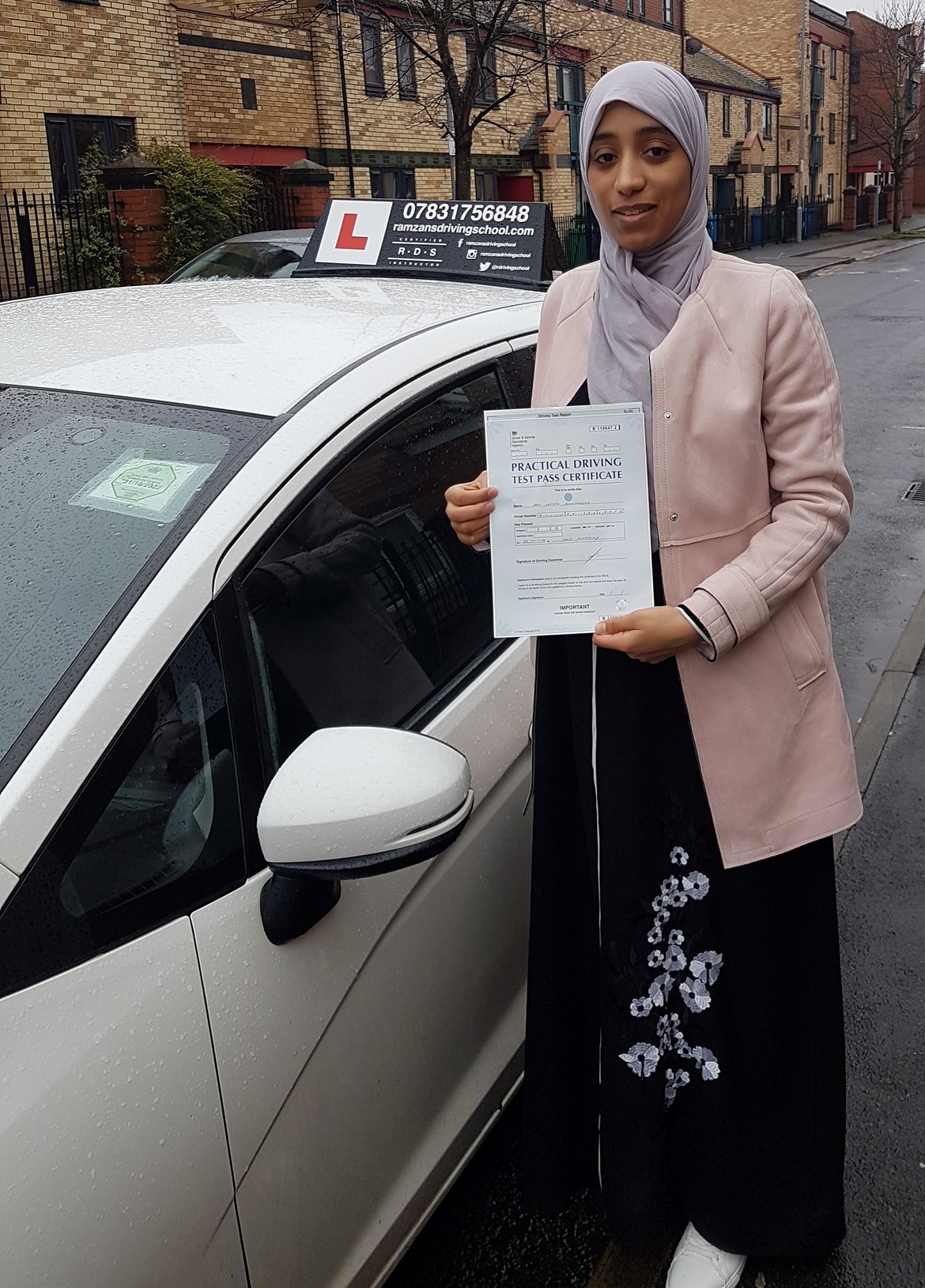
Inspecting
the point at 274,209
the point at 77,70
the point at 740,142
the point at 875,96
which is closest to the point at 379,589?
the point at 77,70

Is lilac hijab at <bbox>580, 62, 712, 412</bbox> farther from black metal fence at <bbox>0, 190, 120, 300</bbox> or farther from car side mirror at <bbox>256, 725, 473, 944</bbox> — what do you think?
black metal fence at <bbox>0, 190, 120, 300</bbox>

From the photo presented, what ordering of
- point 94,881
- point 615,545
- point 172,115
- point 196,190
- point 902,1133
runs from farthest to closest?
1. point 172,115
2. point 196,190
3. point 902,1133
4. point 615,545
5. point 94,881

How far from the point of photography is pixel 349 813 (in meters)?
1.56

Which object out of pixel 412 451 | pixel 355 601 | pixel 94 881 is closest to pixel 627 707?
pixel 355 601

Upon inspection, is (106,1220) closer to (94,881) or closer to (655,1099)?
(94,881)

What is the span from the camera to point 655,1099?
2.10m

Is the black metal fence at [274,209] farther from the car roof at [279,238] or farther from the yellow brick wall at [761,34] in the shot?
the yellow brick wall at [761,34]

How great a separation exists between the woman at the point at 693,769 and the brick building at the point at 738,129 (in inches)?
1592

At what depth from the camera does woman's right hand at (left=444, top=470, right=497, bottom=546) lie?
6.13 ft

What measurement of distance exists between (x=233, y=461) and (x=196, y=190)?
52.5 feet

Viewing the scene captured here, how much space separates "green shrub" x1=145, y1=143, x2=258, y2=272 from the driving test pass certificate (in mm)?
15179

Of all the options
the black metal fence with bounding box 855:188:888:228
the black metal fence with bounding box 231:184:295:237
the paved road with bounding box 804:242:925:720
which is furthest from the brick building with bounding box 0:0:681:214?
the black metal fence with bounding box 855:188:888:228

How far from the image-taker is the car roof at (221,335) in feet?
6.55

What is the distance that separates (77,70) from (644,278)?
57.7ft
